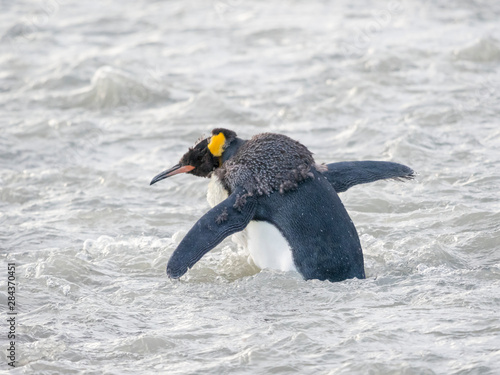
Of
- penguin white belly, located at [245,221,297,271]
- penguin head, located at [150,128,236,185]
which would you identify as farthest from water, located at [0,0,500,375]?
penguin head, located at [150,128,236,185]

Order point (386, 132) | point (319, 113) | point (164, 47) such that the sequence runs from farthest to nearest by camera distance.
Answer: point (164, 47) → point (319, 113) → point (386, 132)

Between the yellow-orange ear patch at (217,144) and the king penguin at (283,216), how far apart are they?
0.57 ft

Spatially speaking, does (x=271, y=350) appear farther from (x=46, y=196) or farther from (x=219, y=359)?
(x=46, y=196)

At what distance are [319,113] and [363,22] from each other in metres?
4.10

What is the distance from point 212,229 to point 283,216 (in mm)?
428

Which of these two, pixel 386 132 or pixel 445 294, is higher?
pixel 386 132

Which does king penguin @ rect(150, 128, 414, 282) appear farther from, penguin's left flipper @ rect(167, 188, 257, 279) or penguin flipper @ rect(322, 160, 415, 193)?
penguin flipper @ rect(322, 160, 415, 193)

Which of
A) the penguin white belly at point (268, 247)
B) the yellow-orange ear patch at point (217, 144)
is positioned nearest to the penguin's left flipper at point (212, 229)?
the penguin white belly at point (268, 247)

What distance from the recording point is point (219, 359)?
383 cm

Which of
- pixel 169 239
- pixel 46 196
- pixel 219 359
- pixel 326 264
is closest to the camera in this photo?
pixel 219 359

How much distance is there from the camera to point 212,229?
4.48 metres

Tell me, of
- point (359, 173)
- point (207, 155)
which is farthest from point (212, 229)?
point (359, 173)

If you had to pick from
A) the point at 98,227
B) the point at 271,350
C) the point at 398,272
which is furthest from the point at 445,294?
the point at 98,227

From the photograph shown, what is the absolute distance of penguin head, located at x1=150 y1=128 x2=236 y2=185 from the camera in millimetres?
5016
